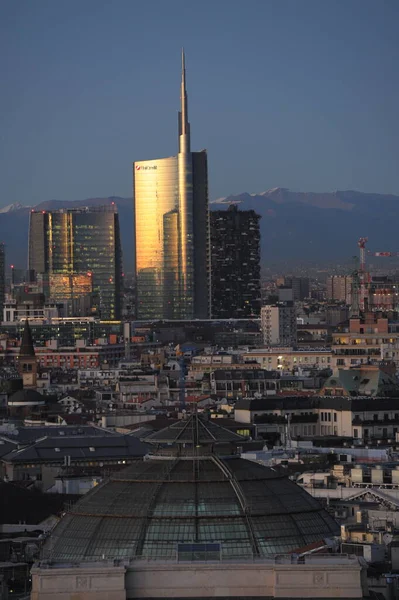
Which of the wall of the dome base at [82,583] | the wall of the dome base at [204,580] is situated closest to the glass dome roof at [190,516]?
the wall of the dome base at [204,580]

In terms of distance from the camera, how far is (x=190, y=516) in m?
45.0

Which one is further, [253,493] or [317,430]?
[317,430]

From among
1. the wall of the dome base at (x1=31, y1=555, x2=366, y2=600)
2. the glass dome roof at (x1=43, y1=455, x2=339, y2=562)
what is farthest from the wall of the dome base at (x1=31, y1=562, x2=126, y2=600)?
the glass dome roof at (x1=43, y1=455, x2=339, y2=562)

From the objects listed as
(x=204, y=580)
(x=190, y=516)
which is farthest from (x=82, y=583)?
(x=190, y=516)

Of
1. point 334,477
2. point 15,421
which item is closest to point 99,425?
point 15,421

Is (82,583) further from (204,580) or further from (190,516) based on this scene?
(190,516)

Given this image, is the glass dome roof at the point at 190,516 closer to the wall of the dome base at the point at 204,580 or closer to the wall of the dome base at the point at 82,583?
the wall of the dome base at the point at 204,580

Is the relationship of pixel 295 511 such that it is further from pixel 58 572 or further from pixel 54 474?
pixel 54 474

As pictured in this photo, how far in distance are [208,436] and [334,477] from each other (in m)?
39.0

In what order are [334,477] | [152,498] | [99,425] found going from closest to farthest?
[152,498] → [334,477] → [99,425]

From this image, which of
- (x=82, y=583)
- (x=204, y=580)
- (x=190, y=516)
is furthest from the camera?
(x=190, y=516)

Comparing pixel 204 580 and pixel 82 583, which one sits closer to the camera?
pixel 82 583

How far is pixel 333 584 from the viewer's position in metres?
42.1

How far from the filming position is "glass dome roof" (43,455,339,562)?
1734 inches
